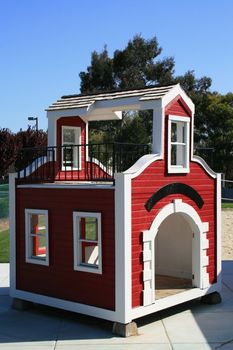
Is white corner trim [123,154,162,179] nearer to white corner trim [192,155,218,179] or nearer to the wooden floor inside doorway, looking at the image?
white corner trim [192,155,218,179]

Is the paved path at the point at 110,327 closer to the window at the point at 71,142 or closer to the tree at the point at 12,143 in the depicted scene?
the window at the point at 71,142

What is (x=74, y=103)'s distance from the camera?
10.1m

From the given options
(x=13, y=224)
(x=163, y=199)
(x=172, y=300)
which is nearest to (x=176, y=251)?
(x=172, y=300)

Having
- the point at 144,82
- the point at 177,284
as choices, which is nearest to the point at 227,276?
the point at 177,284

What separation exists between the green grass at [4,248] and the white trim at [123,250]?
8.18 m

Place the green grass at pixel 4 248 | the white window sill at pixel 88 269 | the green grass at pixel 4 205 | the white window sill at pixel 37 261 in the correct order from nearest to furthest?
1. the white window sill at pixel 88 269
2. the white window sill at pixel 37 261
3. the green grass at pixel 4 248
4. the green grass at pixel 4 205

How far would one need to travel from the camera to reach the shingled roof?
29.1ft

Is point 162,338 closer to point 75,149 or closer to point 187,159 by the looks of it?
point 187,159

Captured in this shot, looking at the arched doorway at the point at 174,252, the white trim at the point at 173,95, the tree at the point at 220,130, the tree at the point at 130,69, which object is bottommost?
the arched doorway at the point at 174,252

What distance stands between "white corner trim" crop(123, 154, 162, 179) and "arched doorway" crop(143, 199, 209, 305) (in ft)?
2.90

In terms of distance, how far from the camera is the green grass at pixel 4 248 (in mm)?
15481

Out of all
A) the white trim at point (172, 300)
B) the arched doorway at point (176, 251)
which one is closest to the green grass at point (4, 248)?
the arched doorway at point (176, 251)

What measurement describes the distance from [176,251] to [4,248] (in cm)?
815

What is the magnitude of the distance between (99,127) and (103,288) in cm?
3818
